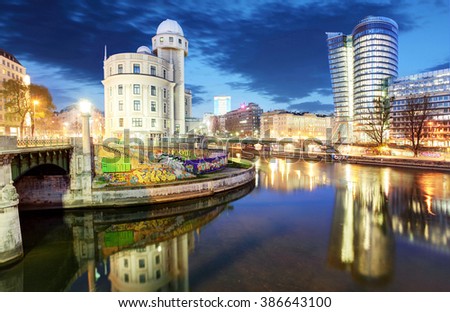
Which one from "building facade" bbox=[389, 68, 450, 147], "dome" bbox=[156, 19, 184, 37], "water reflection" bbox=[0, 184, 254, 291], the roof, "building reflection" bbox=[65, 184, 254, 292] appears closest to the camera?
"water reflection" bbox=[0, 184, 254, 291]

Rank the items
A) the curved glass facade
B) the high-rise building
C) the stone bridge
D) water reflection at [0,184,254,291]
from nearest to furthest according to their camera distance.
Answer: water reflection at [0,184,254,291], the stone bridge, the curved glass facade, the high-rise building

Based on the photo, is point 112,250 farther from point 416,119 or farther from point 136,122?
point 416,119

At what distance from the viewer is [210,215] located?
26516 millimetres

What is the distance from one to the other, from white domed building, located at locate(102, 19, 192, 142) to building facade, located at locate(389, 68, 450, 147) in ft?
284

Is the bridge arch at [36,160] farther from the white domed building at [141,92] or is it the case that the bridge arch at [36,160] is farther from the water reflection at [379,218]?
the white domed building at [141,92]

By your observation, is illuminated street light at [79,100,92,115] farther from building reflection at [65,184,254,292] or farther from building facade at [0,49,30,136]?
building facade at [0,49,30,136]

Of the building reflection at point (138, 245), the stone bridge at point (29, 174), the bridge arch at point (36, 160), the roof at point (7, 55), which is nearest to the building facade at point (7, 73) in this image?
the roof at point (7, 55)

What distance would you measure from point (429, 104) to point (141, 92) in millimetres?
101161

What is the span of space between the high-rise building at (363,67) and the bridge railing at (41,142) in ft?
429

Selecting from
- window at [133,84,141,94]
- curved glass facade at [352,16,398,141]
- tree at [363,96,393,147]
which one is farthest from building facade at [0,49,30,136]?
curved glass facade at [352,16,398,141]

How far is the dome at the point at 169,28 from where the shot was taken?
244 ft

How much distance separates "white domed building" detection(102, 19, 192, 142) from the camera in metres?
63.9

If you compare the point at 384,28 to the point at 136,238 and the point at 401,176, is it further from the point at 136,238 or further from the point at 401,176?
the point at 136,238

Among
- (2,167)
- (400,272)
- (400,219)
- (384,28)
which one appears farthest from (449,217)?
(384,28)
